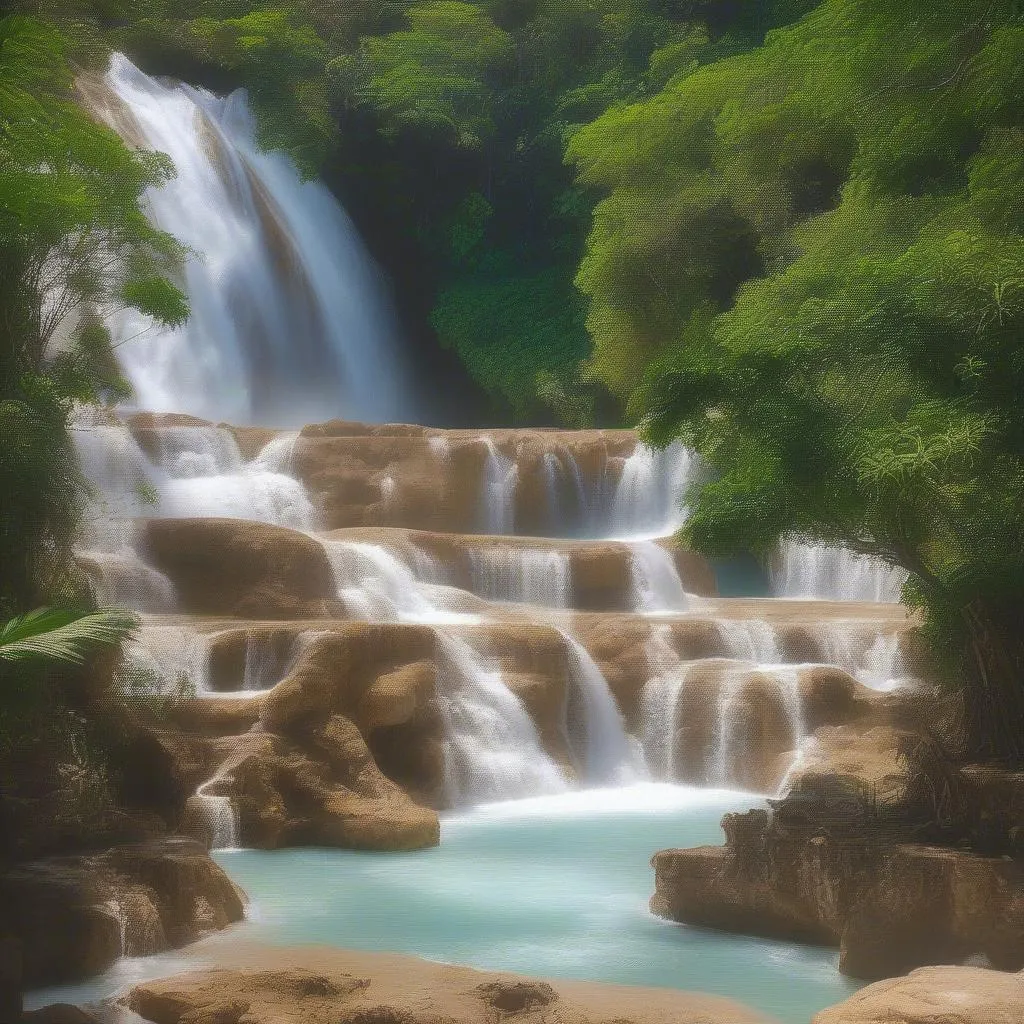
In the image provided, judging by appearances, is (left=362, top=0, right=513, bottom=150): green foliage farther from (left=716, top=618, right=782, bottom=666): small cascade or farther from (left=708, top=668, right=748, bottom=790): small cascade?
(left=708, top=668, right=748, bottom=790): small cascade

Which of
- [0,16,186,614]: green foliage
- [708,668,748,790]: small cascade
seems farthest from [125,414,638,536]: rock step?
[708,668,748,790]: small cascade

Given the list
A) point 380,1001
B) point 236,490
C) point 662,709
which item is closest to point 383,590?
point 662,709

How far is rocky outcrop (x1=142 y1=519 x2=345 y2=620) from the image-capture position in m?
14.1

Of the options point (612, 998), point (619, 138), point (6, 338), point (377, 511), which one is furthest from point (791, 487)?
point (619, 138)

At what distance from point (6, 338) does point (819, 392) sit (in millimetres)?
5148

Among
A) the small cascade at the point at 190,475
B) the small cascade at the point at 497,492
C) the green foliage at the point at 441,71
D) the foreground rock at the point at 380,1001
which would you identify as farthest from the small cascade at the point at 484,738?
the green foliage at the point at 441,71

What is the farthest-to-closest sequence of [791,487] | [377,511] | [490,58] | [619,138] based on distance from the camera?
[490,58] → [619,138] → [377,511] → [791,487]

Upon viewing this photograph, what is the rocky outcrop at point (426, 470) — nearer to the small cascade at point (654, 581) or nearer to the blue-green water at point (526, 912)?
the small cascade at point (654, 581)

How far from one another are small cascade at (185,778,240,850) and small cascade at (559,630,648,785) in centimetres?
401

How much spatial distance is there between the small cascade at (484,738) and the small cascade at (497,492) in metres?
7.31

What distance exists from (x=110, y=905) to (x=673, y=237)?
17828 mm

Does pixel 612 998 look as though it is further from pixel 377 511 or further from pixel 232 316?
pixel 232 316

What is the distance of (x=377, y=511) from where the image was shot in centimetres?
1936

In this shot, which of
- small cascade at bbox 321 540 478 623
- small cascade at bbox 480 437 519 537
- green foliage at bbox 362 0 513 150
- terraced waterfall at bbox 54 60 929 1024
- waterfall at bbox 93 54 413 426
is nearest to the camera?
terraced waterfall at bbox 54 60 929 1024
